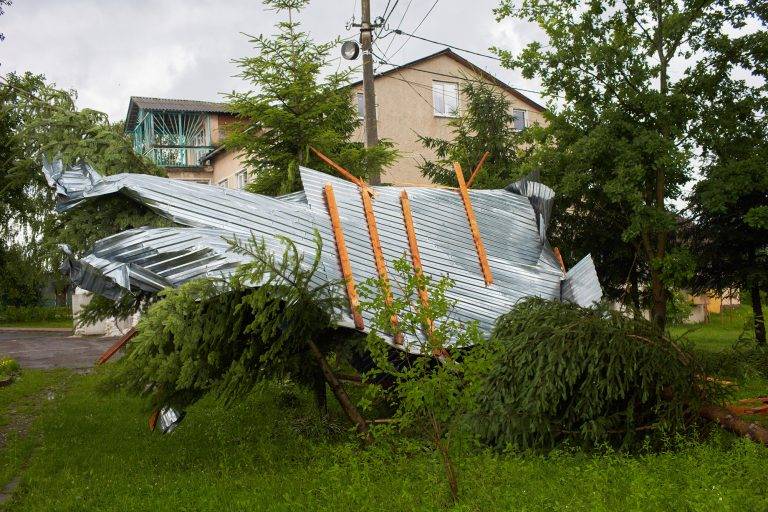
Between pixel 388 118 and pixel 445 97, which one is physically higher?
pixel 445 97

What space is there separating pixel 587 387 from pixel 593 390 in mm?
60

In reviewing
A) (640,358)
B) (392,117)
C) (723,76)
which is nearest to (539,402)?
(640,358)

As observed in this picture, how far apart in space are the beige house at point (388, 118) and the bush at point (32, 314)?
567 inches

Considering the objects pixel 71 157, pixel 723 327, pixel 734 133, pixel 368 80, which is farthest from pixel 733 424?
pixel 723 327

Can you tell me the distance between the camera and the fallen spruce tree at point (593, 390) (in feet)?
26.2

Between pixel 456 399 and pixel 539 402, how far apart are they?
162cm

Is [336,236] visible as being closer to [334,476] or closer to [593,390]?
[334,476]

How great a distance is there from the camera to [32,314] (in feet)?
148

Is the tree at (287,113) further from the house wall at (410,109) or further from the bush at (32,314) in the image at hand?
the bush at (32,314)

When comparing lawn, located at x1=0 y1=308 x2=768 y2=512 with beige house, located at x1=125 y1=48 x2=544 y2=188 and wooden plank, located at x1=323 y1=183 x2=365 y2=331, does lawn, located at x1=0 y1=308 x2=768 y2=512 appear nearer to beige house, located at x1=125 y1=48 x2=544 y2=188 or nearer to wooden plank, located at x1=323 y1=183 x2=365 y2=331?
wooden plank, located at x1=323 y1=183 x2=365 y2=331

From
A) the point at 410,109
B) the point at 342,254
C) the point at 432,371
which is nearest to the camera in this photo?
the point at 432,371

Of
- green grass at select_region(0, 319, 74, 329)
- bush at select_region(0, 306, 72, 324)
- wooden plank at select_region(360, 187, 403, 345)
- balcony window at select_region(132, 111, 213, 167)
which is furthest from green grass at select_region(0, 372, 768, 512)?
bush at select_region(0, 306, 72, 324)

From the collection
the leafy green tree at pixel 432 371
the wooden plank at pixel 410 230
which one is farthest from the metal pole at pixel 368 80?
the leafy green tree at pixel 432 371

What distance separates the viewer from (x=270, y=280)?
26.0ft
